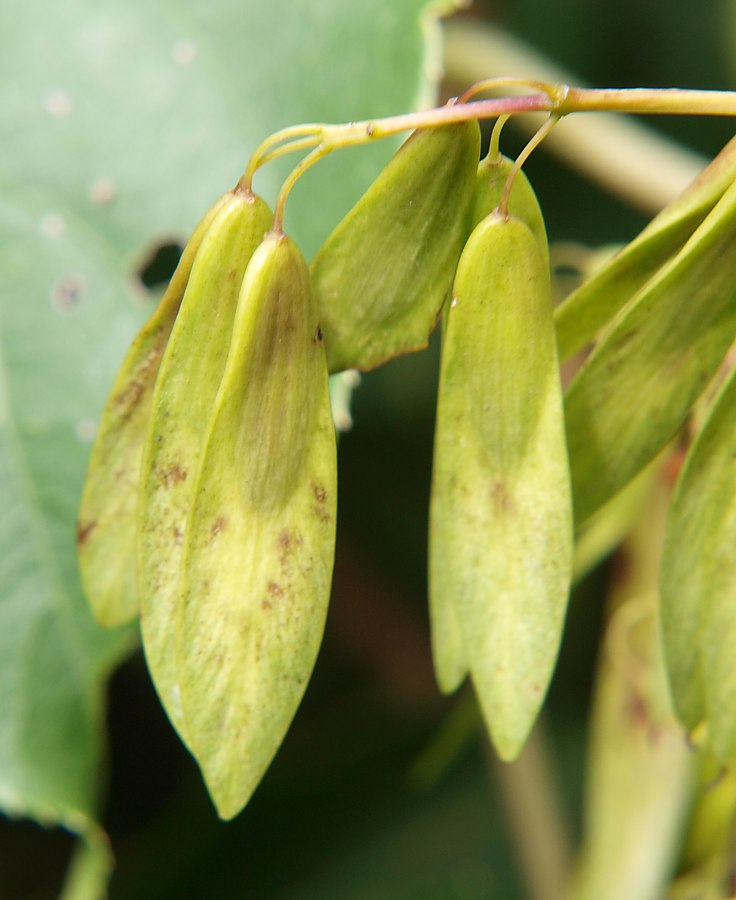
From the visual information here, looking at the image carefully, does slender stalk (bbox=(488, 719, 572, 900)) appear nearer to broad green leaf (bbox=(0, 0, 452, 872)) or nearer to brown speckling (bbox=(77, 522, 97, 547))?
broad green leaf (bbox=(0, 0, 452, 872))

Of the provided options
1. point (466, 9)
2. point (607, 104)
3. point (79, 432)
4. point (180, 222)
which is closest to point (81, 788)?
point (79, 432)

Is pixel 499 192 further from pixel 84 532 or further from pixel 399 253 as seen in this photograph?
pixel 84 532

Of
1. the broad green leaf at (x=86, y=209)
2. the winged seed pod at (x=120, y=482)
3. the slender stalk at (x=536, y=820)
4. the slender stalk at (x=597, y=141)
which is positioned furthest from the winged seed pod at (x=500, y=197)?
the slender stalk at (x=536, y=820)

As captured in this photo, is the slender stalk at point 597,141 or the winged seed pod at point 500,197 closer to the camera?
the winged seed pod at point 500,197

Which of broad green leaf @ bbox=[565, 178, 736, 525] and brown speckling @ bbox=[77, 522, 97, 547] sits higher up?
brown speckling @ bbox=[77, 522, 97, 547]

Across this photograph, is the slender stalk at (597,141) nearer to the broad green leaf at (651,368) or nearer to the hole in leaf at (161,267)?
the hole in leaf at (161,267)

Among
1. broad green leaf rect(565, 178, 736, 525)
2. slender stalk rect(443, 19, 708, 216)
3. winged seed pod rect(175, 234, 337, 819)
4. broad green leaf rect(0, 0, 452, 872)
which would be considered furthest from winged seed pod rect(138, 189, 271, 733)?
slender stalk rect(443, 19, 708, 216)
